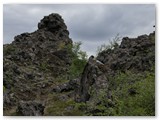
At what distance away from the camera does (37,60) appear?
170 ft

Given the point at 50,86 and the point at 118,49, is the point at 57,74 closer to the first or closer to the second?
the point at 50,86

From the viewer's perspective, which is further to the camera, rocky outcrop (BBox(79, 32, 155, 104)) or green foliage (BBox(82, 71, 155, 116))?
rocky outcrop (BBox(79, 32, 155, 104))

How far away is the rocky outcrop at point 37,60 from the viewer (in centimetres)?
3691

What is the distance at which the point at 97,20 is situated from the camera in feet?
37.7

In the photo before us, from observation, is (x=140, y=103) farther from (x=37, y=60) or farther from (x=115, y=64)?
(x=37, y=60)

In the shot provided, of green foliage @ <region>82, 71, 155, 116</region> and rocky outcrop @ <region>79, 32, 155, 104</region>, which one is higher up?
rocky outcrop @ <region>79, 32, 155, 104</region>

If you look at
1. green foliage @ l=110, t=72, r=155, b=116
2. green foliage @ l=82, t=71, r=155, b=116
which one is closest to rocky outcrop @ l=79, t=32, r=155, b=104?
green foliage @ l=82, t=71, r=155, b=116

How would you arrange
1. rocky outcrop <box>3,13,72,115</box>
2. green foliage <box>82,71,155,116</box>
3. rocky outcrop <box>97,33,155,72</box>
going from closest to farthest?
green foliage <box>82,71,155,116</box>
rocky outcrop <box>97,33,155,72</box>
rocky outcrop <box>3,13,72,115</box>

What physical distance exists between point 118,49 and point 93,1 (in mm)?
27526

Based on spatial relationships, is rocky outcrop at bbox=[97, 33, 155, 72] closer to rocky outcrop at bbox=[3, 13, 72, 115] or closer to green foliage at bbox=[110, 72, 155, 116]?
rocky outcrop at bbox=[3, 13, 72, 115]

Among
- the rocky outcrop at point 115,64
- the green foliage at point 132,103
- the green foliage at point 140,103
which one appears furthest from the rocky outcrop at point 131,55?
the green foliage at point 140,103

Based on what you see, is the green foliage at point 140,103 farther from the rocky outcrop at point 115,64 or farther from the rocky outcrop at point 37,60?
the rocky outcrop at point 37,60

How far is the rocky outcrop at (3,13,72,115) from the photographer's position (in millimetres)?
36906

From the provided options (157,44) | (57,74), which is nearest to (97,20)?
(157,44)
